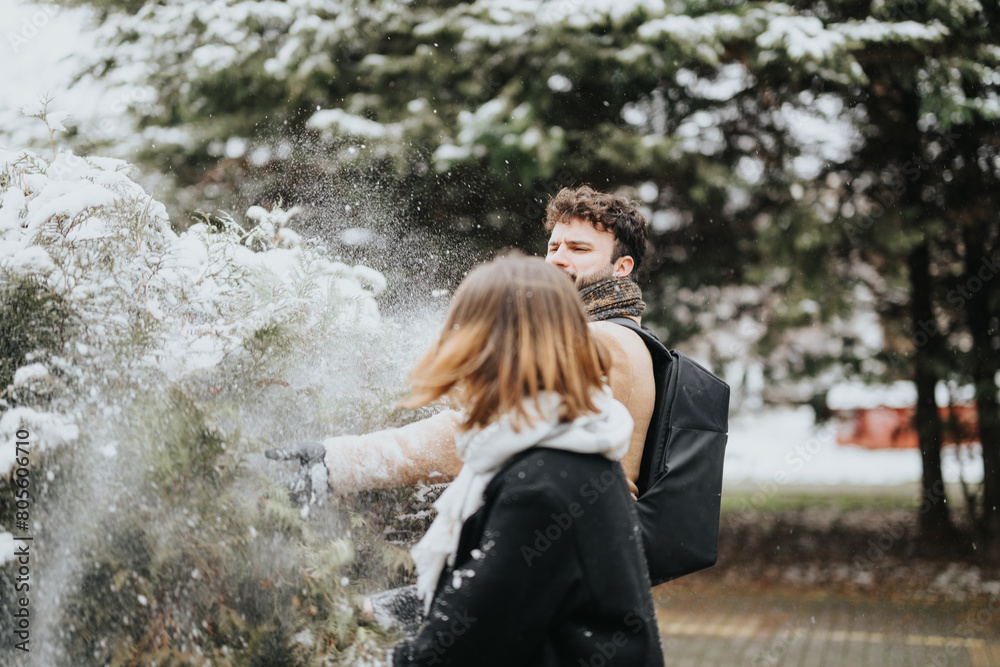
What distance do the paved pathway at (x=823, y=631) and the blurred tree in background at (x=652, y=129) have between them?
2.04 m

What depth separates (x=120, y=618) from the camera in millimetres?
1871

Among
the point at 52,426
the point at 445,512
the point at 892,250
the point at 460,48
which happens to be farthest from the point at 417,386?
the point at 892,250

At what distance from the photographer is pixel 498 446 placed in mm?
1440

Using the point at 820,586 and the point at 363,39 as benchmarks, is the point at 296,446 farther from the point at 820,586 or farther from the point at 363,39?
the point at 820,586

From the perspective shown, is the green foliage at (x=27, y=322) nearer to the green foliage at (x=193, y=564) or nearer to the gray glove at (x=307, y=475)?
the green foliage at (x=193, y=564)

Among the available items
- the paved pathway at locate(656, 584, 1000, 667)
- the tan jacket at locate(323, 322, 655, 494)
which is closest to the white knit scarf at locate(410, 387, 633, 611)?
the tan jacket at locate(323, 322, 655, 494)

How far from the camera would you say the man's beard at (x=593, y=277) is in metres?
2.56

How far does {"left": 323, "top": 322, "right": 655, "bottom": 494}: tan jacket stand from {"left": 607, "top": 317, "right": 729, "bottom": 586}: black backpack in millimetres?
62

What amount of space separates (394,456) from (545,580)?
0.82m

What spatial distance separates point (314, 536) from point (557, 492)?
2.92 feet

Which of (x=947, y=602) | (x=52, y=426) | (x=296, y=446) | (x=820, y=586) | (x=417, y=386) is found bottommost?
(x=820, y=586)

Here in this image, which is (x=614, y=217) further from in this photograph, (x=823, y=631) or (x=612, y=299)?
(x=823, y=631)

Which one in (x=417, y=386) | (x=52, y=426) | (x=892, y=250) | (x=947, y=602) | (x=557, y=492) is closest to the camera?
(x=557, y=492)

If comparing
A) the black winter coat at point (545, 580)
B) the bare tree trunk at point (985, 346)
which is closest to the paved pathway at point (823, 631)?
the bare tree trunk at point (985, 346)
